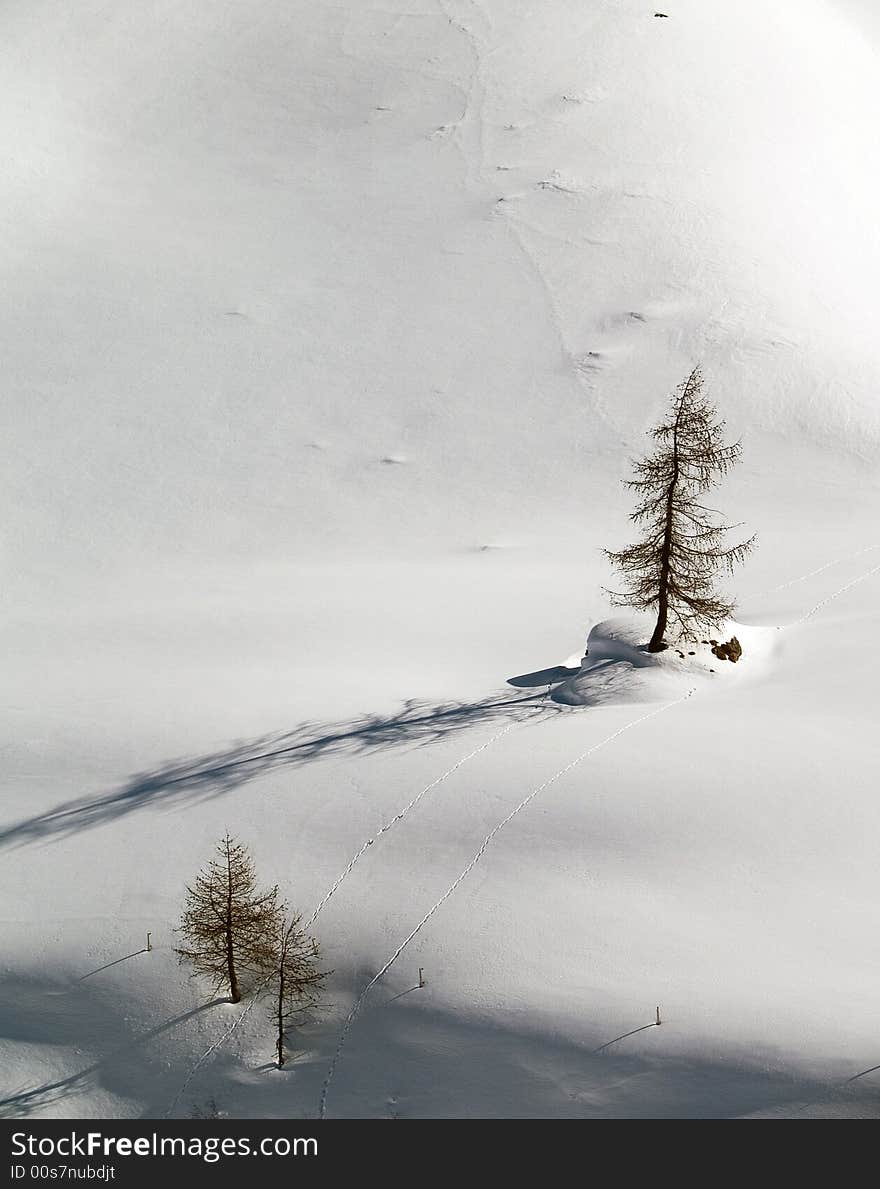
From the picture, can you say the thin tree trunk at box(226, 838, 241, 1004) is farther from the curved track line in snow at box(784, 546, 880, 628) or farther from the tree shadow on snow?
the curved track line in snow at box(784, 546, 880, 628)

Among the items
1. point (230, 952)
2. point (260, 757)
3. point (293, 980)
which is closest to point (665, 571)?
point (260, 757)

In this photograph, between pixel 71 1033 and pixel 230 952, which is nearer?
pixel 230 952

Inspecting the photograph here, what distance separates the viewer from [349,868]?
2278cm

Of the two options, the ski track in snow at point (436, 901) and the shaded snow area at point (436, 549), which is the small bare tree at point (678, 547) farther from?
the ski track in snow at point (436, 901)

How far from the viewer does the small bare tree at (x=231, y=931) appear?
68.0 ft

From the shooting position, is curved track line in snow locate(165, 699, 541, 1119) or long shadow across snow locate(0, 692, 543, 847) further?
long shadow across snow locate(0, 692, 543, 847)

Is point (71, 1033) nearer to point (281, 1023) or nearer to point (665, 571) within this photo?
point (281, 1023)

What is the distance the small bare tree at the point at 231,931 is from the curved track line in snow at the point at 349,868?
0.45 m

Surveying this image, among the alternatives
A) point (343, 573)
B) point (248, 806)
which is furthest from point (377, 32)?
point (248, 806)

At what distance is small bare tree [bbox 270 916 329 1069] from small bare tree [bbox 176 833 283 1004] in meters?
0.26

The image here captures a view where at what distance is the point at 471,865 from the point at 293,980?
3892mm

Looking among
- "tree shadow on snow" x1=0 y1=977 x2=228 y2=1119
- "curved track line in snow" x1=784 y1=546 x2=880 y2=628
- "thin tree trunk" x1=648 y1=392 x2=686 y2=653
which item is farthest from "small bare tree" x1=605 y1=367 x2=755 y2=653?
"tree shadow on snow" x1=0 y1=977 x2=228 y2=1119

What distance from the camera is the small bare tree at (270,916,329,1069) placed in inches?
795

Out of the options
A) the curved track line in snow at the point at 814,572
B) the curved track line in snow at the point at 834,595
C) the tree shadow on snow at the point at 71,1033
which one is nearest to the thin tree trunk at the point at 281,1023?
the tree shadow on snow at the point at 71,1033
